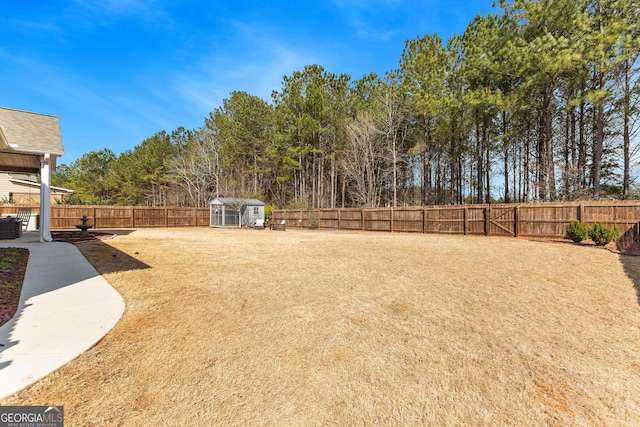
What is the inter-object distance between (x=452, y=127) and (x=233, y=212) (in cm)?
1864

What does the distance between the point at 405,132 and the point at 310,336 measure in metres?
22.3

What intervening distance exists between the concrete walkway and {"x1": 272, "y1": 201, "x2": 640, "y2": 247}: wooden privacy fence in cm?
1322

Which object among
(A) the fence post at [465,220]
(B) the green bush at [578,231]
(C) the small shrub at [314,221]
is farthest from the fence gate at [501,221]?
(C) the small shrub at [314,221]

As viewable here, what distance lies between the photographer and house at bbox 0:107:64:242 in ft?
28.3

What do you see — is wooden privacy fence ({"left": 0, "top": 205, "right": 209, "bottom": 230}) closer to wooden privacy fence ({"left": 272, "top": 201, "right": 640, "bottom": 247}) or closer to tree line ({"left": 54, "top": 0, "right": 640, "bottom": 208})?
tree line ({"left": 54, "top": 0, "right": 640, "bottom": 208})

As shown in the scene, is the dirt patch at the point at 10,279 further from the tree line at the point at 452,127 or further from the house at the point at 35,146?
the tree line at the point at 452,127

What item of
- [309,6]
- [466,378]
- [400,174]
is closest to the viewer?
[466,378]

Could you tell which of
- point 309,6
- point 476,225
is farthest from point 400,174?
point 309,6

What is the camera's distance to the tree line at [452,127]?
515 inches

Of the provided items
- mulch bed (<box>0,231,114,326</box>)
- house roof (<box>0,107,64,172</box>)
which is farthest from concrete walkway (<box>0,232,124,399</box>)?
house roof (<box>0,107,64,172</box>)

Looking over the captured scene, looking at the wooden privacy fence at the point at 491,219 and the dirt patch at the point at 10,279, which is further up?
the wooden privacy fence at the point at 491,219

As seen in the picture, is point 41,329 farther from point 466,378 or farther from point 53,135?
point 53,135

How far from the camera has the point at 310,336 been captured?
2.97m

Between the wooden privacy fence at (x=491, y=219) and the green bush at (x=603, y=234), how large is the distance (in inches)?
14.2
